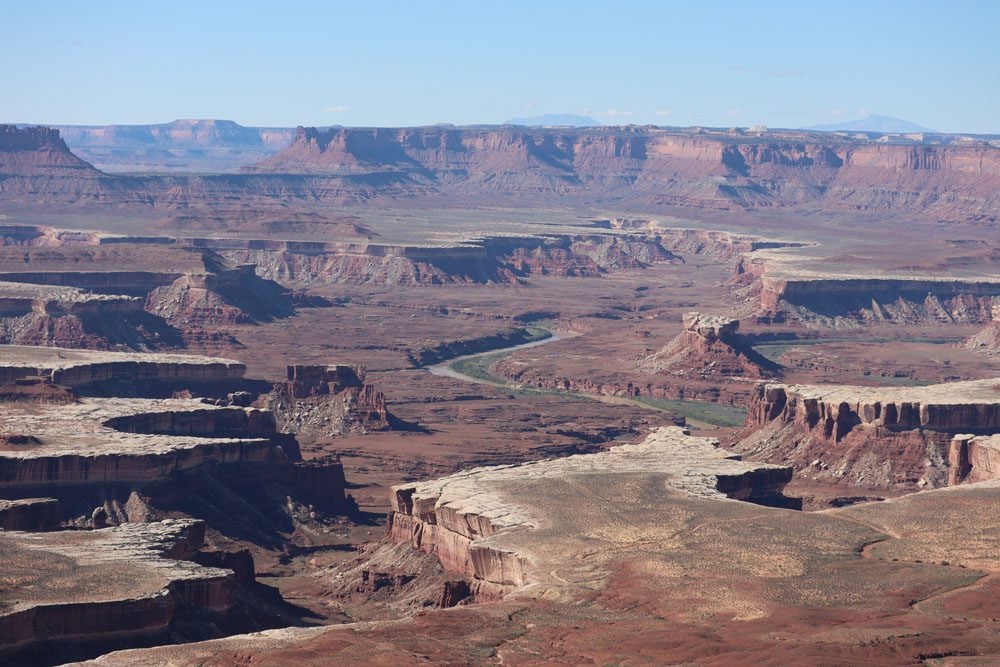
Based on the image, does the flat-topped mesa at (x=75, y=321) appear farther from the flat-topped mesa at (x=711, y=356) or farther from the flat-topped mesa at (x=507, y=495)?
the flat-topped mesa at (x=507, y=495)

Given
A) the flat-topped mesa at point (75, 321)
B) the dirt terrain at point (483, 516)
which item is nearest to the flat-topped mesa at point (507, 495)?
the dirt terrain at point (483, 516)

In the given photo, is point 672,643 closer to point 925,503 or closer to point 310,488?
point 925,503

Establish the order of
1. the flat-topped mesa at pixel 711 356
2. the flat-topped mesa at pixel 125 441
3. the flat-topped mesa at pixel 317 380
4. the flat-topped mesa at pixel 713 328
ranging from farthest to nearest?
the flat-topped mesa at pixel 713 328 < the flat-topped mesa at pixel 711 356 < the flat-topped mesa at pixel 317 380 < the flat-topped mesa at pixel 125 441

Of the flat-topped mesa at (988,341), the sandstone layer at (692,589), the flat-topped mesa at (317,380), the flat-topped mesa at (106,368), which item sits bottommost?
the flat-topped mesa at (988,341)

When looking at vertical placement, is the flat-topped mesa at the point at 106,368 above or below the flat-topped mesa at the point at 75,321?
above

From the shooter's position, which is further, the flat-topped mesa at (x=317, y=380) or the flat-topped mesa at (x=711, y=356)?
the flat-topped mesa at (x=711, y=356)

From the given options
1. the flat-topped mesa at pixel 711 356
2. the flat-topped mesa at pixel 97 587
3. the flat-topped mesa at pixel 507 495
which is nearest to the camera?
the flat-topped mesa at pixel 97 587
